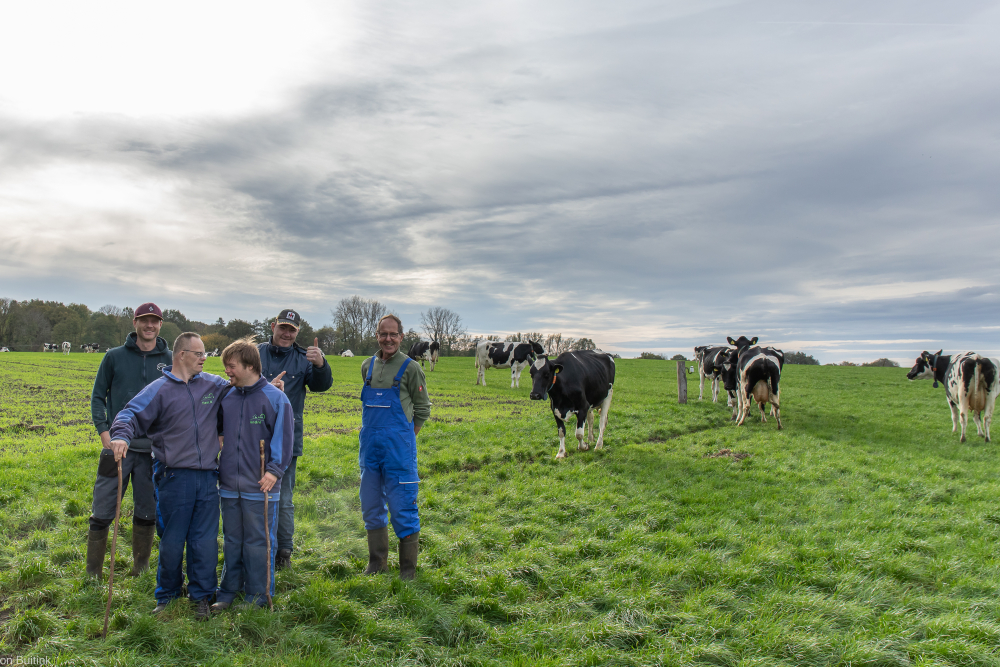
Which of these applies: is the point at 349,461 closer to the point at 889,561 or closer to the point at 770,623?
the point at 770,623

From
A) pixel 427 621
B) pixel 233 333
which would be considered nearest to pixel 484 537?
pixel 427 621

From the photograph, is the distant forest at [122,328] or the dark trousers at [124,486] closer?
the dark trousers at [124,486]

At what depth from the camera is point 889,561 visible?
5.68 meters

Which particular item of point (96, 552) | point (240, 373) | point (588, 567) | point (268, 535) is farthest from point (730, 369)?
point (96, 552)

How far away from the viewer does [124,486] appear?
16.6 ft

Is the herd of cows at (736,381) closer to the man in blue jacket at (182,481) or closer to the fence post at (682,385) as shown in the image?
the fence post at (682,385)

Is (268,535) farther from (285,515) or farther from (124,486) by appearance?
(124,486)

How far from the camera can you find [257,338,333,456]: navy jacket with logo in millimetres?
5816

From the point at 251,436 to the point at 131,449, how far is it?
→ 147 cm

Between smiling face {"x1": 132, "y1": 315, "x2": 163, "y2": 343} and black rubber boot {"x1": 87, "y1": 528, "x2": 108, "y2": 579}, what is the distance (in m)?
1.89

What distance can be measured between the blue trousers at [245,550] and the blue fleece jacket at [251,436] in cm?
11

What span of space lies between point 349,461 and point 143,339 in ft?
16.9

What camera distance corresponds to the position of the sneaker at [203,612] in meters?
4.32

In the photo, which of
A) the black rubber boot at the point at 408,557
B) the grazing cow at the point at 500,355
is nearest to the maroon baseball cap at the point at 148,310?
the black rubber boot at the point at 408,557
